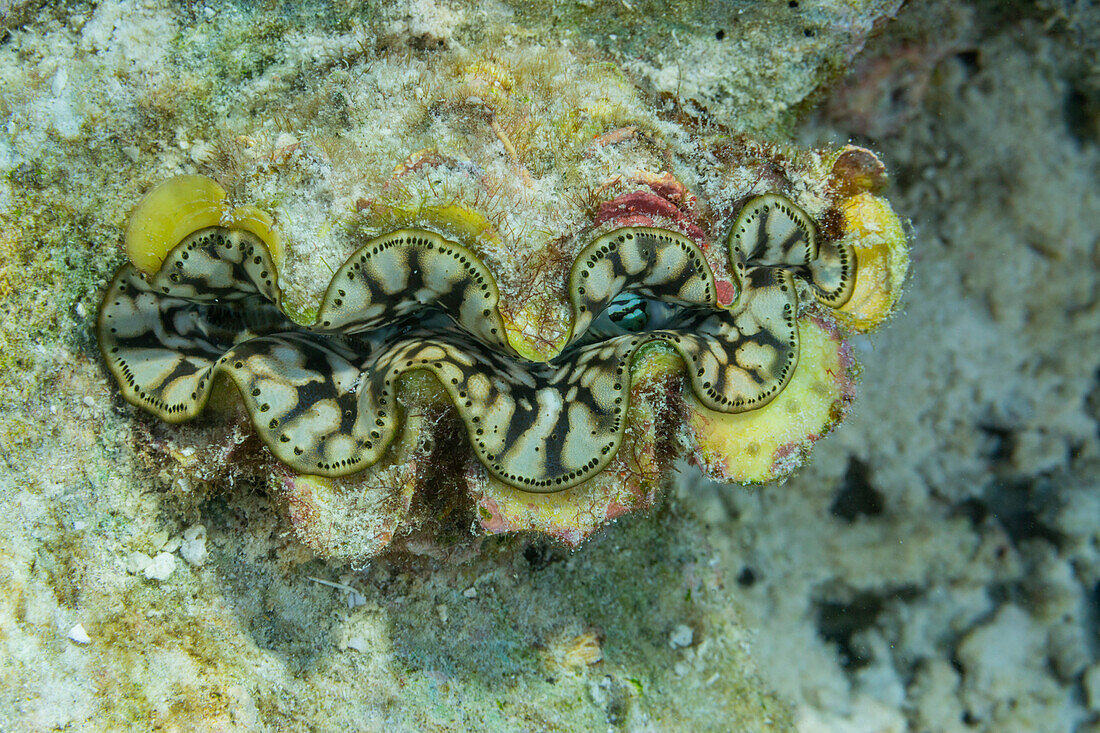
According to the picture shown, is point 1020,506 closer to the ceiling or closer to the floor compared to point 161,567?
closer to the ceiling

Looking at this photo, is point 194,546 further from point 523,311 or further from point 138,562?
point 523,311

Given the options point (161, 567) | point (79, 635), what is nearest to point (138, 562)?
point (161, 567)

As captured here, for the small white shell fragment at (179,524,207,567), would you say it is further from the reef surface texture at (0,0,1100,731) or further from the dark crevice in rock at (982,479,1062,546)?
the dark crevice in rock at (982,479,1062,546)

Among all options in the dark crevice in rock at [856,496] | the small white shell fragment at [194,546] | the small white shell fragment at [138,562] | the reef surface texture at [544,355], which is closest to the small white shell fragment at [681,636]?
the reef surface texture at [544,355]

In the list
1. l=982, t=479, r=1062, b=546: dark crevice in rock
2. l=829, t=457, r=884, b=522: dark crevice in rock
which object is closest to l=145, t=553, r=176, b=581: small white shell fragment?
l=829, t=457, r=884, b=522: dark crevice in rock

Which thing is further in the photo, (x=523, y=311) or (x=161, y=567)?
(x=161, y=567)

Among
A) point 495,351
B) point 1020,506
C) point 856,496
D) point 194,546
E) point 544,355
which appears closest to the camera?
point 544,355

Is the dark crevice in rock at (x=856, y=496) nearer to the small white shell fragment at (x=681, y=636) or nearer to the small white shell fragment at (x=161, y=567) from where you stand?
the small white shell fragment at (x=681, y=636)

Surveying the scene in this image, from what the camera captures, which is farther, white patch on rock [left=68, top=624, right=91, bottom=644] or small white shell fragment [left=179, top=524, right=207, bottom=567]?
small white shell fragment [left=179, top=524, right=207, bottom=567]
